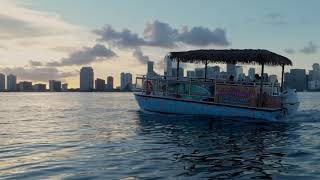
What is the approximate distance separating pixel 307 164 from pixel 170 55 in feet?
75.1

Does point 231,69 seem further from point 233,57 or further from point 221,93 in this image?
point 221,93

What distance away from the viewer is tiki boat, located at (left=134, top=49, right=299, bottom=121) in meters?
31.1

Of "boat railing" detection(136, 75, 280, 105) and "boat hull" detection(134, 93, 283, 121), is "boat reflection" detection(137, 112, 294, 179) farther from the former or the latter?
"boat railing" detection(136, 75, 280, 105)

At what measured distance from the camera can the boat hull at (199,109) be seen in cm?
3062

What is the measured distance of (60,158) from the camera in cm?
1512

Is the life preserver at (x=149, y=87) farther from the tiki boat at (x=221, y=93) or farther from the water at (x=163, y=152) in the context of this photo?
the water at (x=163, y=152)

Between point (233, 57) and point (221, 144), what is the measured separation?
1485 centimetres

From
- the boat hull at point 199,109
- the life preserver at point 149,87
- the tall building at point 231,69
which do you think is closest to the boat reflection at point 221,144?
the boat hull at point 199,109

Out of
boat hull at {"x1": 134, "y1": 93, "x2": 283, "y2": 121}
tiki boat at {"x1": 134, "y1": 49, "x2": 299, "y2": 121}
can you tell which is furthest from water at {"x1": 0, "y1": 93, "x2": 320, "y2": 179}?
tiki boat at {"x1": 134, "y1": 49, "x2": 299, "y2": 121}

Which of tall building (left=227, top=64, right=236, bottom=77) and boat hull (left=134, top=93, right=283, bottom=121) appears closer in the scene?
boat hull (left=134, top=93, right=283, bottom=121)

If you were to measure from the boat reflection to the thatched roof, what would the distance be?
4780 millimetres

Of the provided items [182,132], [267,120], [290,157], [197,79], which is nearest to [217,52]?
[197,79]

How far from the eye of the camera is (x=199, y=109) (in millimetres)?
32250

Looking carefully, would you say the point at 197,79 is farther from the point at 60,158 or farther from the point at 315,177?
the point at 315,177
